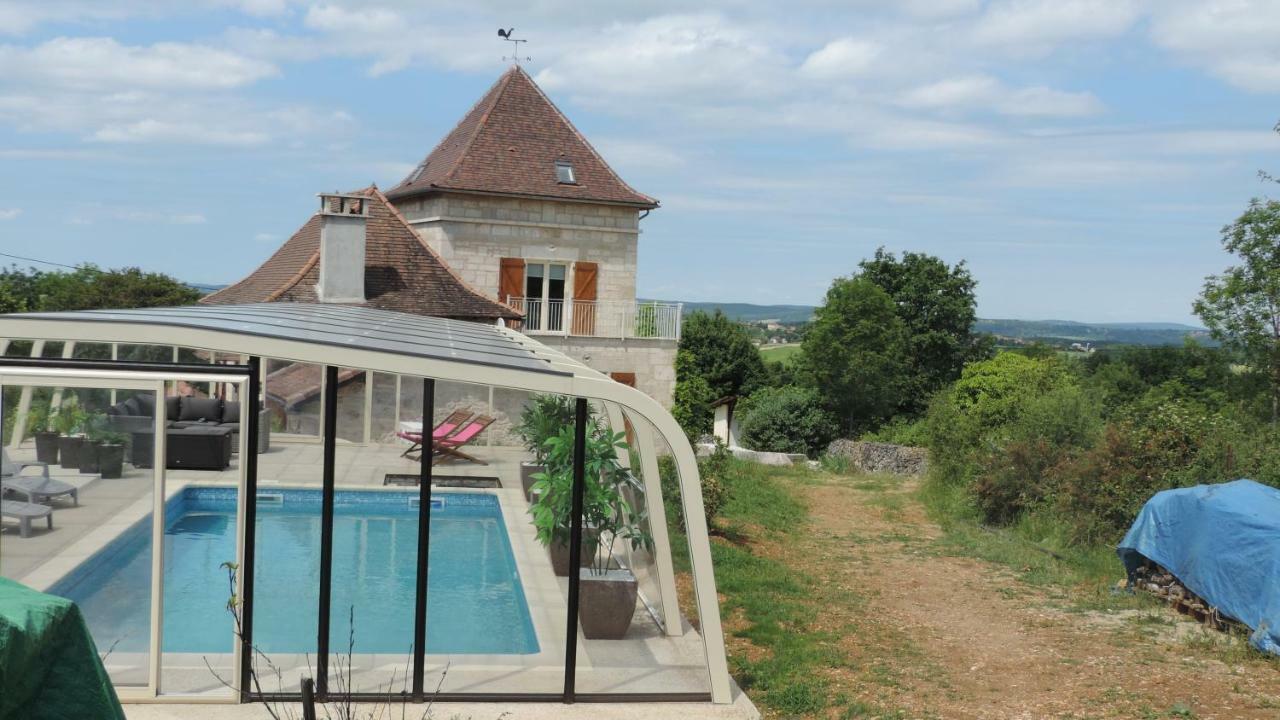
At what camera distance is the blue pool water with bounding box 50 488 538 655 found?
249 inches

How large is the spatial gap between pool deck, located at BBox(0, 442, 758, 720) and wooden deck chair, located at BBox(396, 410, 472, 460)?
7.6 inches

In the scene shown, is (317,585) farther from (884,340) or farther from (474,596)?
(884,340)

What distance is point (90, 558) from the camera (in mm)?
6293

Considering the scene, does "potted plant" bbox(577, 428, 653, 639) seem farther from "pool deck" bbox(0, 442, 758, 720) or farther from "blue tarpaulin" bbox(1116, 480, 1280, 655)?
"blue tarpaulin" bbox(1116, 480, 1280, 655)

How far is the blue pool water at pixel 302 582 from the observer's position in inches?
249

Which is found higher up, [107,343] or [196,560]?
[107,343]

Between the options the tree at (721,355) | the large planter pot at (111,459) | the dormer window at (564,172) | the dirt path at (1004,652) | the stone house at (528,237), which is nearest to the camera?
the large planter pot at (111,459)

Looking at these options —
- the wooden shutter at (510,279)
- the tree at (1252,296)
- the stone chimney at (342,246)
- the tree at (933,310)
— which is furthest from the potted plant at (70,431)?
the tree at (933,310)

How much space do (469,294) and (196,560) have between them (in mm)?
17634

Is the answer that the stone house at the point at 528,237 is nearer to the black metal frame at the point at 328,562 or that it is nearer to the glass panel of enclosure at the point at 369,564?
the glass panel of enclosure at the point at 369,564

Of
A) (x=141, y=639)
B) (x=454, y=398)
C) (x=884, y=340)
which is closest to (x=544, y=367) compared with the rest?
(x=454, y=398)

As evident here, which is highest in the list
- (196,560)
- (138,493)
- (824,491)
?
(138,493)

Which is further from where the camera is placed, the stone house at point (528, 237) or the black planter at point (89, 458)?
the stone house at point (528, 237)

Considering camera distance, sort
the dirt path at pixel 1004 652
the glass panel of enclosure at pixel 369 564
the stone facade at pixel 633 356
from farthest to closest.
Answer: the stone facade at pixel 633 356, the dirt path at pixel 1004 652, the glass panel of enclosure at pixel 369 564
